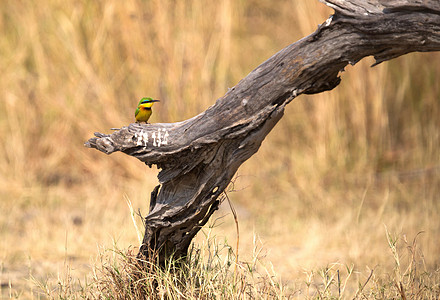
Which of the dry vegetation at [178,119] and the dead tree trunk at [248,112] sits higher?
the dry vegetation at [178,119]

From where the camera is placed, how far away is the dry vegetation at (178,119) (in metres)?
5.48

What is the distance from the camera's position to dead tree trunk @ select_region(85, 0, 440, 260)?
2250 mm

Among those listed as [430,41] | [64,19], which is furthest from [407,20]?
[64,19]

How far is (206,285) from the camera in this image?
280cm

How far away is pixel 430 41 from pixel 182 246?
4.48 ft

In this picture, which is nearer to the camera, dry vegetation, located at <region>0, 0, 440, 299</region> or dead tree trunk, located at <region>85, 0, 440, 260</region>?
dead tree trunk, located at <region>85, 0, 440, 260</region>

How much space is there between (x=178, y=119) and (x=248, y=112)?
3.57m

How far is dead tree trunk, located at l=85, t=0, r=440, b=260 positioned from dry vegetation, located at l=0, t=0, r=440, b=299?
2294mm

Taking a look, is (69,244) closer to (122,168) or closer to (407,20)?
(122,168)

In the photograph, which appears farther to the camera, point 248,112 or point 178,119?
point 178,119

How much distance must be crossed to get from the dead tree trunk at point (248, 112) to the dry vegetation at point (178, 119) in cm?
229

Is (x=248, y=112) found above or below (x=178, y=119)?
below

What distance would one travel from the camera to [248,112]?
2531 millimetres

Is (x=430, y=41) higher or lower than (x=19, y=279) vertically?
higher
